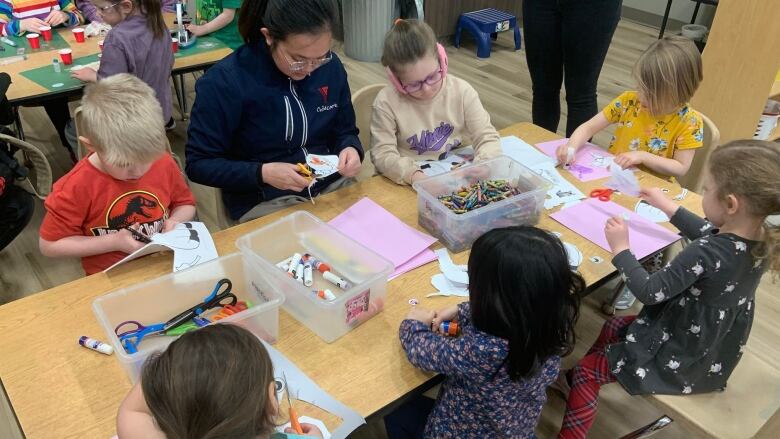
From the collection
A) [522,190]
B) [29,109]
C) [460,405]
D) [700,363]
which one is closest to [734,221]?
[700,363]

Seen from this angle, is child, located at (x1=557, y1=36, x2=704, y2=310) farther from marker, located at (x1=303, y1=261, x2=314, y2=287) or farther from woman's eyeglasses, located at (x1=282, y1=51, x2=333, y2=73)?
marker, located at (x1=303, y1=261, x2=314, y2=287)

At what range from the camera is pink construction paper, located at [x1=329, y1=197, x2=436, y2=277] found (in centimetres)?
147

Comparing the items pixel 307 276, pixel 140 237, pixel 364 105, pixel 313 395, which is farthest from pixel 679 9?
pixel 313 395

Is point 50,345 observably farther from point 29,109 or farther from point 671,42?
point 29,109

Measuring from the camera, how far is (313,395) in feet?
3.52

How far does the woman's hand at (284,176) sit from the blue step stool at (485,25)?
399 cm

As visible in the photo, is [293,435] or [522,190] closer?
[293,435]

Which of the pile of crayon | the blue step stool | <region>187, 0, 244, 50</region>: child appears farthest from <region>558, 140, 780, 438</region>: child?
the blue step stool

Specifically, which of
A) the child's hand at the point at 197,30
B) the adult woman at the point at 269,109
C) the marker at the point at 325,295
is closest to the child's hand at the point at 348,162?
the adult woman at the point at 269,109

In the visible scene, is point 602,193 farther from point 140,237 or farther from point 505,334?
point 140,237

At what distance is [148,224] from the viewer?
1.59 m

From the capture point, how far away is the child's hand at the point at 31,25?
9.43 ft

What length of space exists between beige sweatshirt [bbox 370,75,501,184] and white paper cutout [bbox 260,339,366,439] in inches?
36.5

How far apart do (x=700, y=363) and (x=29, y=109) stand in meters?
4.21
